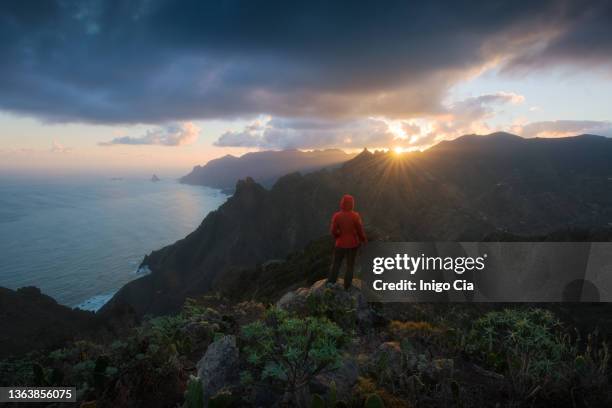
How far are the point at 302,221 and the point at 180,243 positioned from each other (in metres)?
40.4

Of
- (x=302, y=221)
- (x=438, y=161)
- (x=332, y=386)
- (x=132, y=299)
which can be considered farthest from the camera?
(x=438, y=161)

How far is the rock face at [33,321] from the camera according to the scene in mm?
34178

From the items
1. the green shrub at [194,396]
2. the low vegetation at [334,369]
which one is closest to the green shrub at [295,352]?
the low vegetation at [334,369]

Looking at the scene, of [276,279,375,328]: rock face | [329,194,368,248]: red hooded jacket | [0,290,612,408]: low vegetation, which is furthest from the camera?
[329,194,368,248]: red hooded jacket

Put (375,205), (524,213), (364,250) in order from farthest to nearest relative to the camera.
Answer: (524,213) → (375,205) → (364,250)

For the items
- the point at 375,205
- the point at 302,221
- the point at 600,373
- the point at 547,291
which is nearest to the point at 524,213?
the point at 375,205

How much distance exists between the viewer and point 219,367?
17.8 feet

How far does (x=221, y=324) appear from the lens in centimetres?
811

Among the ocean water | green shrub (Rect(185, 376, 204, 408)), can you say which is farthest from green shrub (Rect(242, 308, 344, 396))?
Answer: the ocean water

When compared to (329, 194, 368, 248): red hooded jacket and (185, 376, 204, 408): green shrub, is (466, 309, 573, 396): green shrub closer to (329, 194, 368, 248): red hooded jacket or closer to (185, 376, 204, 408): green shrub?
(329, 194, 368, 248): red hooded jacket

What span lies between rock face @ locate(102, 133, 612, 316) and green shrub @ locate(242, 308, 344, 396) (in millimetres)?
75619

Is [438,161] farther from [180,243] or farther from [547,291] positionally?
[547,291]

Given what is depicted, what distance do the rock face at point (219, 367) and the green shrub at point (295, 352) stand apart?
772 millimetres

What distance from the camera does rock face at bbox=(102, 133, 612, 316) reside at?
88750 millimetres
